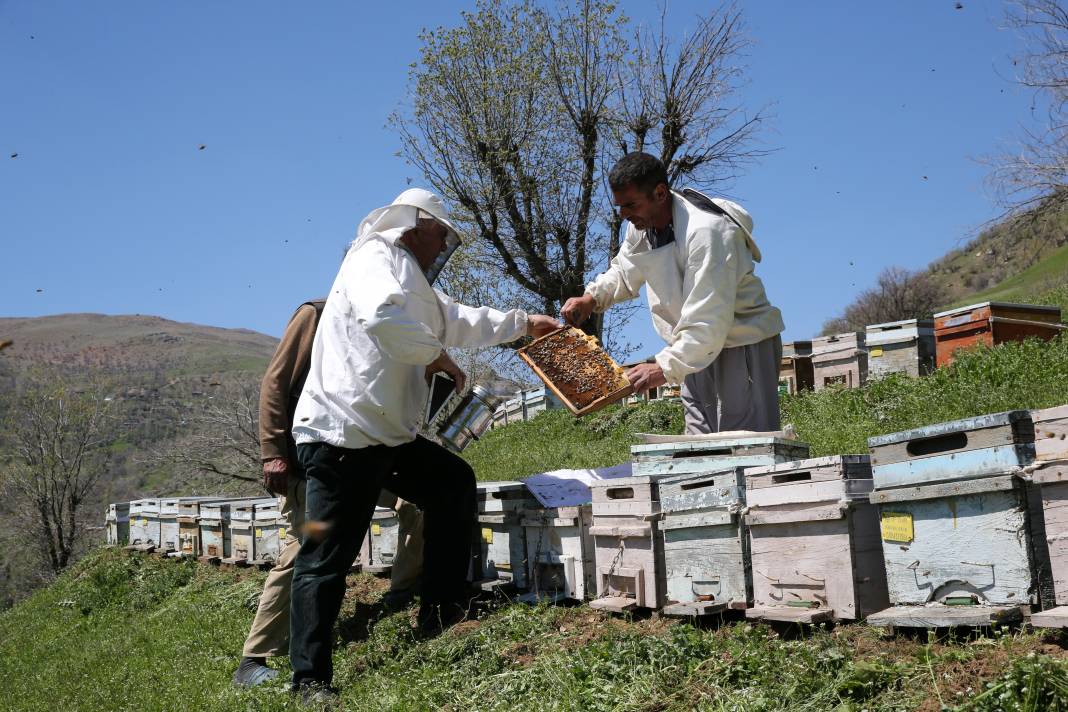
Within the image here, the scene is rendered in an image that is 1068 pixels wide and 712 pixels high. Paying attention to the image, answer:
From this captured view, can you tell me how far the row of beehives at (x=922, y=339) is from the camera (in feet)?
34.7

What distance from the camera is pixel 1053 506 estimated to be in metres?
3.25

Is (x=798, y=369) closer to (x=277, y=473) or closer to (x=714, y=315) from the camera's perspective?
(x=714, y=315)

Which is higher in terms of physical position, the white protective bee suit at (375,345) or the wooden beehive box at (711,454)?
the white protective bee suit at (375,345)

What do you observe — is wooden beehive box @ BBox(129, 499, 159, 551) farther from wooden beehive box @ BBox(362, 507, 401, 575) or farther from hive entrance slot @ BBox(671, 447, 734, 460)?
hive entrance slot @ BBox(671, 447, 734, 460)

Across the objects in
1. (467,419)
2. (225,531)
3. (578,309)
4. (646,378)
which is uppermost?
(578,309)

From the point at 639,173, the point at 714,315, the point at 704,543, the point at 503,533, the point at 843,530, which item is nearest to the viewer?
the point at 843,530

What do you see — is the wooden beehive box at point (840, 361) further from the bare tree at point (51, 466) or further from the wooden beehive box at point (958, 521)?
the bare tree at point (51, 466)

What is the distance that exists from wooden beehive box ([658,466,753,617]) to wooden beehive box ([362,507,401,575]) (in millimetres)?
2889

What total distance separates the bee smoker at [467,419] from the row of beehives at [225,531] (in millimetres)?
1646

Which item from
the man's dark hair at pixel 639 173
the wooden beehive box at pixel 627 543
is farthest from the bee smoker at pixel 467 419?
the man's dark hair at pixel 639 173

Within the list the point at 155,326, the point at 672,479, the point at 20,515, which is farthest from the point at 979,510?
the point at 155,326

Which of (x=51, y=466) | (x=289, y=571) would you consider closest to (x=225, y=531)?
(x=289, y=571)

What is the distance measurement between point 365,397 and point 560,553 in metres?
1.62

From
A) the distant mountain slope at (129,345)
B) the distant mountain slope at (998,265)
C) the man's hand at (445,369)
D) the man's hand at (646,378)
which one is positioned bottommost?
the man's hand at (646,378)
